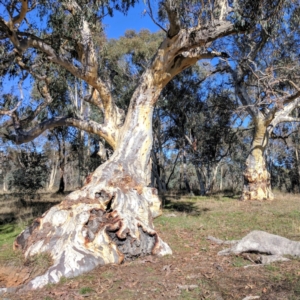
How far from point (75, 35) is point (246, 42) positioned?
782 cm

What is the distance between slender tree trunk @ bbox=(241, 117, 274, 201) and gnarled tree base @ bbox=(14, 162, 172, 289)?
8.90 meters

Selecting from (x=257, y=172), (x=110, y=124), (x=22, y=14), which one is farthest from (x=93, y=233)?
(x=257, y=172)

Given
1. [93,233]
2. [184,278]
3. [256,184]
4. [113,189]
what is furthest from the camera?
[256,184]

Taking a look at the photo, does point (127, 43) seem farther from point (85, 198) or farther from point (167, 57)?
point (85, 198)

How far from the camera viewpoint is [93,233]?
594cm

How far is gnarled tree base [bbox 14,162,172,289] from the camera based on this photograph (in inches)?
210

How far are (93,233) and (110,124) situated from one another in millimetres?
4534

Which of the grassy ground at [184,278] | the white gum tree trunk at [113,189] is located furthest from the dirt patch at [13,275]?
the white gum tree trunk at [113,189]

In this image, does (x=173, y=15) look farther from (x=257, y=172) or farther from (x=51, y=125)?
(x=257, y=172)

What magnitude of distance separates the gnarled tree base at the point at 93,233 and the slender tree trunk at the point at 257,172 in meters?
8.90

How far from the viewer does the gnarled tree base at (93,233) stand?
17.5 feet

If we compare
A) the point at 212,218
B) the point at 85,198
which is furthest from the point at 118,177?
the point at 212,218

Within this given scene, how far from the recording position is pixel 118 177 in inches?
299

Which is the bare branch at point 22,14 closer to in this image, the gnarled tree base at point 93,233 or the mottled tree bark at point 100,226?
the mottled tree bark at point 100,226
